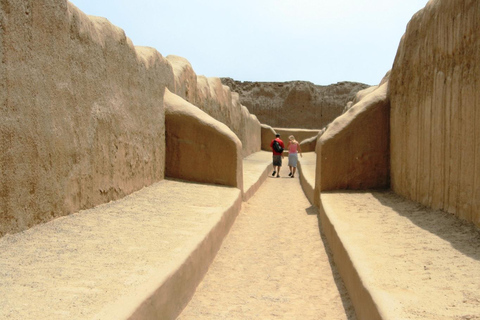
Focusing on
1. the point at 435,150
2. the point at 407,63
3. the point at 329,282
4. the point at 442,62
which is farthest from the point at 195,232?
the point at 407,63

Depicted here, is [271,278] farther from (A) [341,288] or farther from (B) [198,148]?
(B) [198,148]

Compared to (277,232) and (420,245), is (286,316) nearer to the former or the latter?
(420,245)

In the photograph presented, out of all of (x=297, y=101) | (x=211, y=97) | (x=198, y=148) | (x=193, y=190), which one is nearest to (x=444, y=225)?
(x=193, y=190)

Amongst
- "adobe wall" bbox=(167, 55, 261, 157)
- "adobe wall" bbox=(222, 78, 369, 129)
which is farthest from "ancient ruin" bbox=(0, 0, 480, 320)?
"adobe wall" bbox=(222, 78, 369, 129)

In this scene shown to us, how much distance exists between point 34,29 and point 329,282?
3.37 m

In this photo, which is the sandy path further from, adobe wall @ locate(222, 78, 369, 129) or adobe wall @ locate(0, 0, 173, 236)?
adobe wall @ locate(222, 78, 369, 129)

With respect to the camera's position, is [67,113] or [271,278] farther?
[67,113]

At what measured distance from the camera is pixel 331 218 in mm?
5285

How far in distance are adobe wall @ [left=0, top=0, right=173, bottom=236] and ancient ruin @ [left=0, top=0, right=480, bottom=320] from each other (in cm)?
2

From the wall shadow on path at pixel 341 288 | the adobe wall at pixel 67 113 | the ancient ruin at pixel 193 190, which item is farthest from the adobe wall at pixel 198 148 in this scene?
the wall shadow on path at pixel 341 288

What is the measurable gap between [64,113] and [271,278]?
8.19 feet

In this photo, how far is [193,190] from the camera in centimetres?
700

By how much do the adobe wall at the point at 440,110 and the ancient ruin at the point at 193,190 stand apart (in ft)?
0.09

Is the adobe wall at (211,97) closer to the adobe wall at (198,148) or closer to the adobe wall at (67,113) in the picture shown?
the adobe wall at (198,148)
